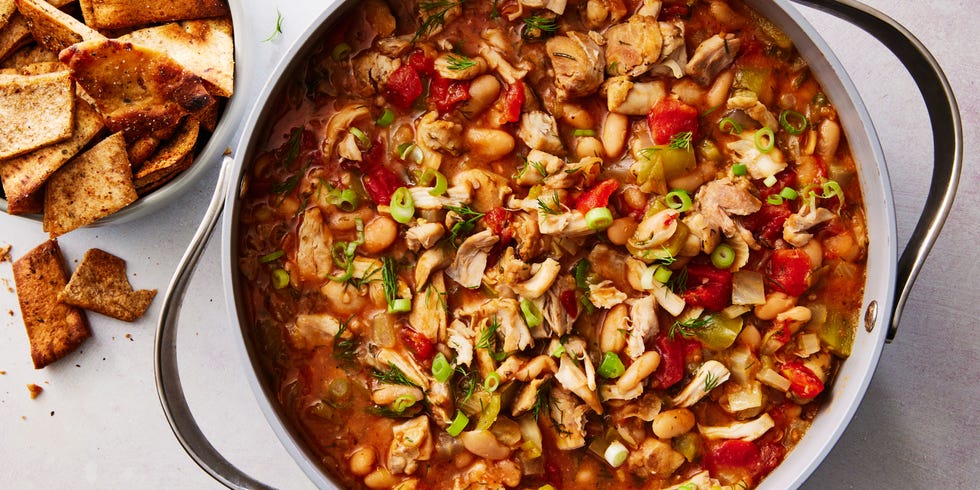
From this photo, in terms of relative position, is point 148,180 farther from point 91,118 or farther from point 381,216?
point 381,216

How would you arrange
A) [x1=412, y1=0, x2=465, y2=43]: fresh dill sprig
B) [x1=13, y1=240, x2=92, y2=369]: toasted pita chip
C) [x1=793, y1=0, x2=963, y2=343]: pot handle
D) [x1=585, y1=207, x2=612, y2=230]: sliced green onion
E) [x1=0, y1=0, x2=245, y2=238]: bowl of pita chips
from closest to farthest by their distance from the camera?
[x1=793, y1=0, x2=963, y2=343]: pot handle → [x1=585, y1=207, x2=612, y2=230]: sliced green onion → [x1=412, y1=0, x2=465, y2=43]: fresh dill sprig → [x1=0, y1=0, x2=245, y2=238]: bowl of pita chips → [x1=13, y1=240, x2=92, y2=369]: toasted pita chip

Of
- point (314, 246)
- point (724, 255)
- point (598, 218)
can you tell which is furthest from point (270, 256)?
point (724, 255)

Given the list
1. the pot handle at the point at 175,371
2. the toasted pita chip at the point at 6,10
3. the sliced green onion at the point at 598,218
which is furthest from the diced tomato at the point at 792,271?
the toasted pita chip at the point at 6,10

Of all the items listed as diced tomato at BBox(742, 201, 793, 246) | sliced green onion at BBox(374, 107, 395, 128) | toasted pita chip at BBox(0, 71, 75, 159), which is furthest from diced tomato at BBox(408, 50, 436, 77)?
toasted pita chip at BBox(0, 71, 75, 159)

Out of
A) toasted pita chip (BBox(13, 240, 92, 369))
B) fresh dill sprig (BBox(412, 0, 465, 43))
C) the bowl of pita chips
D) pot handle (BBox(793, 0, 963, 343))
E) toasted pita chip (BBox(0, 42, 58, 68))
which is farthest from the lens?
toasted pita chip (BBox(13, 240, 92, 369))

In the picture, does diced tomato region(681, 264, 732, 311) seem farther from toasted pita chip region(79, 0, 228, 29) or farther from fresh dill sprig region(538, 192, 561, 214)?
toasted pita chip region(79, 0, 228, 29)

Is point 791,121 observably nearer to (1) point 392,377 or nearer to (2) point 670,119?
(2) point 670,119

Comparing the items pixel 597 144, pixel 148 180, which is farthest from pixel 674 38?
pixel 148 180
